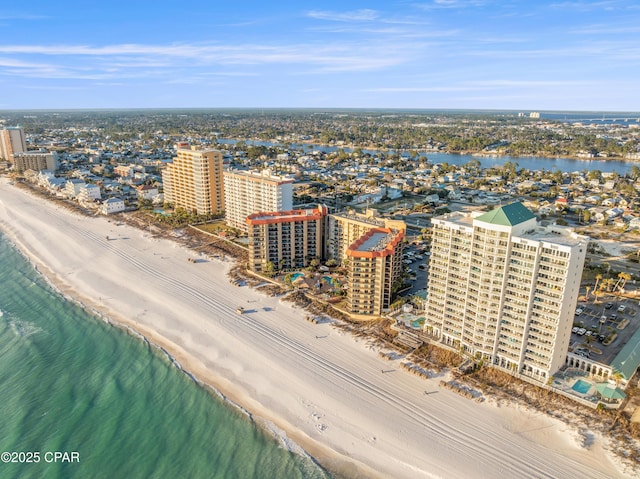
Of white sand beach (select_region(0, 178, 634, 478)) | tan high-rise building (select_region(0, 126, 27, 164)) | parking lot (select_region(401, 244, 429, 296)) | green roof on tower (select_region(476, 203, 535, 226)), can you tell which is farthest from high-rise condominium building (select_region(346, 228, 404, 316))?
tan high-rise building (select_region(0, 126, 27, 164))

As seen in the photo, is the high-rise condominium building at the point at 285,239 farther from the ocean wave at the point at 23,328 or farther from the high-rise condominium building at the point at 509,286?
the ocean wave at the point at 23,328

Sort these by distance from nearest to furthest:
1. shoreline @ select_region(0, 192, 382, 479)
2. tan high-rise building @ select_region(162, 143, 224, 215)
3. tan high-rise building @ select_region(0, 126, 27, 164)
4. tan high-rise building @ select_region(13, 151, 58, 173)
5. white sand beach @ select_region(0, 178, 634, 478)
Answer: white sand beach @ select_region(0, 178, 634, 478) < shoreline @ select_region(0, 192, 382, 479) < tan high-rise building @ select_region(162, 143, 224, 215) < tan high-rise building @ select_region(13, 151, 58, 173) < tan high-rise building @ select_region(0, 126, 27, 164)

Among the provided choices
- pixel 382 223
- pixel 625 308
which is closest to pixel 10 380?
pixel 382 223

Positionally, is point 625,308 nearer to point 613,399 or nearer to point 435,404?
point 613,399

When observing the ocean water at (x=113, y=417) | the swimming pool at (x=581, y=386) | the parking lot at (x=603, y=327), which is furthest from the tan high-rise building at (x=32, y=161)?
the swimming pool at (x=581, y=386)

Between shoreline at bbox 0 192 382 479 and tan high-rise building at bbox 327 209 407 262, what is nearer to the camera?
shoreline at bbox 0 192 382 479

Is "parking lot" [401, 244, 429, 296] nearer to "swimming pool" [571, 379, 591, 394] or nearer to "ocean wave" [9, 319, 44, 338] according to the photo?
"swimming pool" [571, 379, 591, 394]

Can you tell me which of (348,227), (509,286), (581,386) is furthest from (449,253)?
(348,227)
